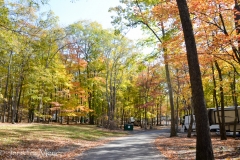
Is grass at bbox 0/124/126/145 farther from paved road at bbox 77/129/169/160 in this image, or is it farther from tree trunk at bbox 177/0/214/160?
tree trunk at bbox 177/0/214/160

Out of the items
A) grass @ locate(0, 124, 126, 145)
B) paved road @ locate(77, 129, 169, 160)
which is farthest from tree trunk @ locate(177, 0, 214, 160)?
grass @ locate(0, 124, 126, 145)

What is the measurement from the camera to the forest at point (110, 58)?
12.3 metres

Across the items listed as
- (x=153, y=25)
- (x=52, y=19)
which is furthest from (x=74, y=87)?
(x=153, y=25)

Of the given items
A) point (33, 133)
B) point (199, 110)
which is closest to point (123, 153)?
point (199, 110)

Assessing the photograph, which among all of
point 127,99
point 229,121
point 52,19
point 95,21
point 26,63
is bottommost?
point 229,121

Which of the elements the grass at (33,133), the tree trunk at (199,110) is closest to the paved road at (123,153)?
the tree trunk at (199,110)

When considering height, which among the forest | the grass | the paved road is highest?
the forest

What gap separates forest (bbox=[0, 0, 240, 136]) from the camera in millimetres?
12266

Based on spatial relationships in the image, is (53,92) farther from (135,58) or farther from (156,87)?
(156,87)

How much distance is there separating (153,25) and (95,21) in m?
15.7

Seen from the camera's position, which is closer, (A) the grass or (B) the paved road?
(B) the paved road

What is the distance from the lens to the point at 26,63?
94.0ft

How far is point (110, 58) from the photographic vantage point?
109 ft

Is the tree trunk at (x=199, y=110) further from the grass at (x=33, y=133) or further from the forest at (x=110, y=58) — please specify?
the grass at (x=33, y=133)
